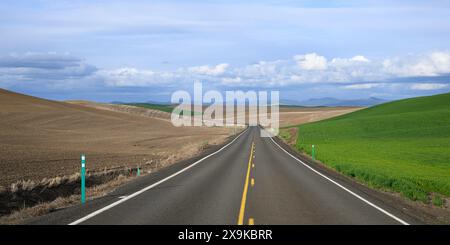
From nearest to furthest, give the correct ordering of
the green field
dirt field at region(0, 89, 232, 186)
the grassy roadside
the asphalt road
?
the asphalt road < the grassy roadside < the green field < dirt field at region(0, 89, 232, 186)

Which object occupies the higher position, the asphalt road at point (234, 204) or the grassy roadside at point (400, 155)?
the asphalt road at point (234, 204)

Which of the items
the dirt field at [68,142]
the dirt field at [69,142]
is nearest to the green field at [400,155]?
the dirt field at [69,142]

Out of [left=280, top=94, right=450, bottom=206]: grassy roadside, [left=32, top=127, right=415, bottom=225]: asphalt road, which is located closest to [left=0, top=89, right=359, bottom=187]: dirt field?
[left=32, top=127, right=415, bottom=225]: asphalt road

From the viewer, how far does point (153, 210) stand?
12227 millimetres

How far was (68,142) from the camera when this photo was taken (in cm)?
5497

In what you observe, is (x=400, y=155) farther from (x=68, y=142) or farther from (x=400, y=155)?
(x=68, y=142)

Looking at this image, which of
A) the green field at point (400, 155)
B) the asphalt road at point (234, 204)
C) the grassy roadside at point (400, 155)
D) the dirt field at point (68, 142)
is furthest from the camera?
the dirt field at point (68, 142)

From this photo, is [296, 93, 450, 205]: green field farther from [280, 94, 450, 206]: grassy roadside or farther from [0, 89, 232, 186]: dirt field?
[0, 89, 232, 186]: dirt field

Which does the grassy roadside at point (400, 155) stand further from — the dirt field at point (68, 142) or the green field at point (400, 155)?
the dirt field at point (68, 142)

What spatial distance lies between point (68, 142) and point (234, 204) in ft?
149

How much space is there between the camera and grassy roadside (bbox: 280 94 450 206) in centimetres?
1996

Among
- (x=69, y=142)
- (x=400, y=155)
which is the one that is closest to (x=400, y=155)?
(x=400, y=155)

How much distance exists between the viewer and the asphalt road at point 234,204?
11.2m
